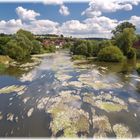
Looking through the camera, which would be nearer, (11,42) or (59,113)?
(59,113)

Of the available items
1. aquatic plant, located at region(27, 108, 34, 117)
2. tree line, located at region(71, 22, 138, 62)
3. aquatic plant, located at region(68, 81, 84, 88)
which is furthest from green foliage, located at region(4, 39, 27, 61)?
aquatic plant, located at region(27, 108, 34, 117)

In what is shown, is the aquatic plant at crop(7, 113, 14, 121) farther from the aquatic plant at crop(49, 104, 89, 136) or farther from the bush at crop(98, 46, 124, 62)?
the bush at crop(98, 46, 124, 62)

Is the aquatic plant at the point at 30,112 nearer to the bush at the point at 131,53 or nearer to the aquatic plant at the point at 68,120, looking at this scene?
the aquatic plant at the point at 68,120

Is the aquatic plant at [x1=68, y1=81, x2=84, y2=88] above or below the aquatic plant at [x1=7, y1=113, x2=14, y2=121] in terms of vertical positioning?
below

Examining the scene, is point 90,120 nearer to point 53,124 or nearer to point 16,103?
point 53,124

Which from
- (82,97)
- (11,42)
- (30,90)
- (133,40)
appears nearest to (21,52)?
(11,42)

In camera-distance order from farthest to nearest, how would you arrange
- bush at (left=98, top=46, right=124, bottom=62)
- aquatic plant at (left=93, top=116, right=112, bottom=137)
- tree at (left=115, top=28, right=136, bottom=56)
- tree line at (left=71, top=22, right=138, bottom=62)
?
tree at (left=115, top=28, right=136, bottom=56), tree line at (left=71, top=22, right=138, bottom=62), bush at (left=98, top=46, right=124, bottom=62), aquatic plant at (left=93, top=116, right=112, bottom=137)

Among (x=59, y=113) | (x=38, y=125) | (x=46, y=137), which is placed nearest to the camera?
(x=46, y=137)

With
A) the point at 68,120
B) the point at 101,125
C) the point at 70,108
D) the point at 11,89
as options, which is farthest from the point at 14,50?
the point at 101,125
